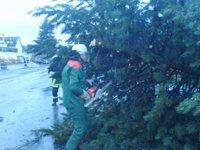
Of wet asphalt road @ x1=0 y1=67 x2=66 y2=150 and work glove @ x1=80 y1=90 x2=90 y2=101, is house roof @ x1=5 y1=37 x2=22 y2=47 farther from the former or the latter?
work glove @ x1=80 y1=90 x2=90 y2=101

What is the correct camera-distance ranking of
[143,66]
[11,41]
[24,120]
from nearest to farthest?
[143,66] → [24,120] → [11,41]

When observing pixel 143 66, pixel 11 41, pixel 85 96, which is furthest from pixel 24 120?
pixel 11 41

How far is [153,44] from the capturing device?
3680 millimetres

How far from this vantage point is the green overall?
3.84 metres

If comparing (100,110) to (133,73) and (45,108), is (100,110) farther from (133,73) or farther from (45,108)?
(45,108)

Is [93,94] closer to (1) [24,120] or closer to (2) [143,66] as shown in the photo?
(2) [143,66]

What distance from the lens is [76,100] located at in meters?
3.93

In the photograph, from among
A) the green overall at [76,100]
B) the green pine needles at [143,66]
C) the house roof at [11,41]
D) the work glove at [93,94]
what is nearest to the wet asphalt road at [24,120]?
the green overall at [76,100]

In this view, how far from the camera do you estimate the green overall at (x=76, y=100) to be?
384 centimetres

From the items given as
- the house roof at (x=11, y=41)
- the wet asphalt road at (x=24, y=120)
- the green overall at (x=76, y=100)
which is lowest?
the wet asphalt road at (x=24, y=120)

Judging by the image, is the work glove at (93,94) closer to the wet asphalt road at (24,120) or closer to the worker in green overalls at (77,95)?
the worker in green overalls at (77,95)

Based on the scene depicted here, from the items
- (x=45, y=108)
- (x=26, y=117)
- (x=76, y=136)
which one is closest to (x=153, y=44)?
(x=76, y=136)

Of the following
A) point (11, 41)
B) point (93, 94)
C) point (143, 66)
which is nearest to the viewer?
point (143, 66)

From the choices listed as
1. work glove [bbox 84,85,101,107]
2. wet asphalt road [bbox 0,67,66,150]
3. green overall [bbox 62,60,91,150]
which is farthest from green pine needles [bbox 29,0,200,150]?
wet asphalt road [bbox 0,67,66,150]
